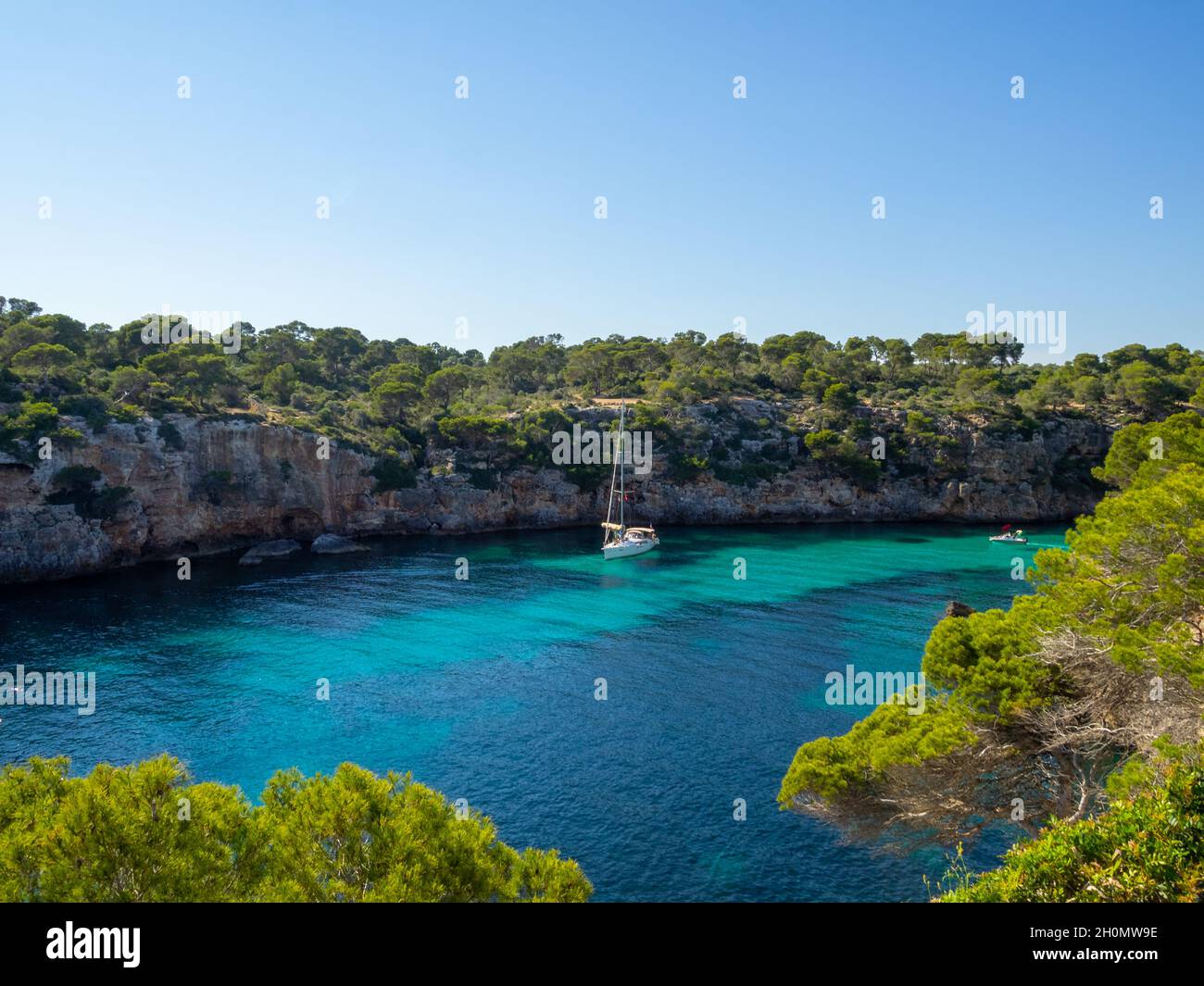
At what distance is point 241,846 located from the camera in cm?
936

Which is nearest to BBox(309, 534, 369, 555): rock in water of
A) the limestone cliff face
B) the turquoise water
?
the turquoise water

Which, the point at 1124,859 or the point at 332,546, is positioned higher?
the point at 1124,859

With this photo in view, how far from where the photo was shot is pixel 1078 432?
2908 inches

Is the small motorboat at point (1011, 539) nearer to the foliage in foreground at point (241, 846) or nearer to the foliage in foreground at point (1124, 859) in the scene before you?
the foliage in foreground at point (1124, 859)

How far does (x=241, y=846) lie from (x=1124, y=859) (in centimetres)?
951

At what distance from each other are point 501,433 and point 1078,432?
55.5m

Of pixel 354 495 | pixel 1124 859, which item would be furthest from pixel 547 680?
pixel 354 495

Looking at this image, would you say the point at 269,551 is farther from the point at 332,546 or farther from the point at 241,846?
the point at 241,846

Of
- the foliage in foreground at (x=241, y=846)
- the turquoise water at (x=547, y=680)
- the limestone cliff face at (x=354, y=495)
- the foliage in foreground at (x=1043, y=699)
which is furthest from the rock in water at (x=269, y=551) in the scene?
the foliage in foreground at (x=1043, y=699)

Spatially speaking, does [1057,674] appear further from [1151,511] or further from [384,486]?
[384,486]

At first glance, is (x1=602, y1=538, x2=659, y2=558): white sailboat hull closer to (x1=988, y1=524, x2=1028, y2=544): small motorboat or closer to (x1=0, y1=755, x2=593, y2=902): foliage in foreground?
(x1=988, y1=524, x2=1028, y2=544): small motorboat

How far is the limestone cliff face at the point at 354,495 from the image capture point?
4675 centimetres

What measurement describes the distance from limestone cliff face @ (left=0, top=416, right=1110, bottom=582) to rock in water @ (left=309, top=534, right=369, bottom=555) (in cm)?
370
